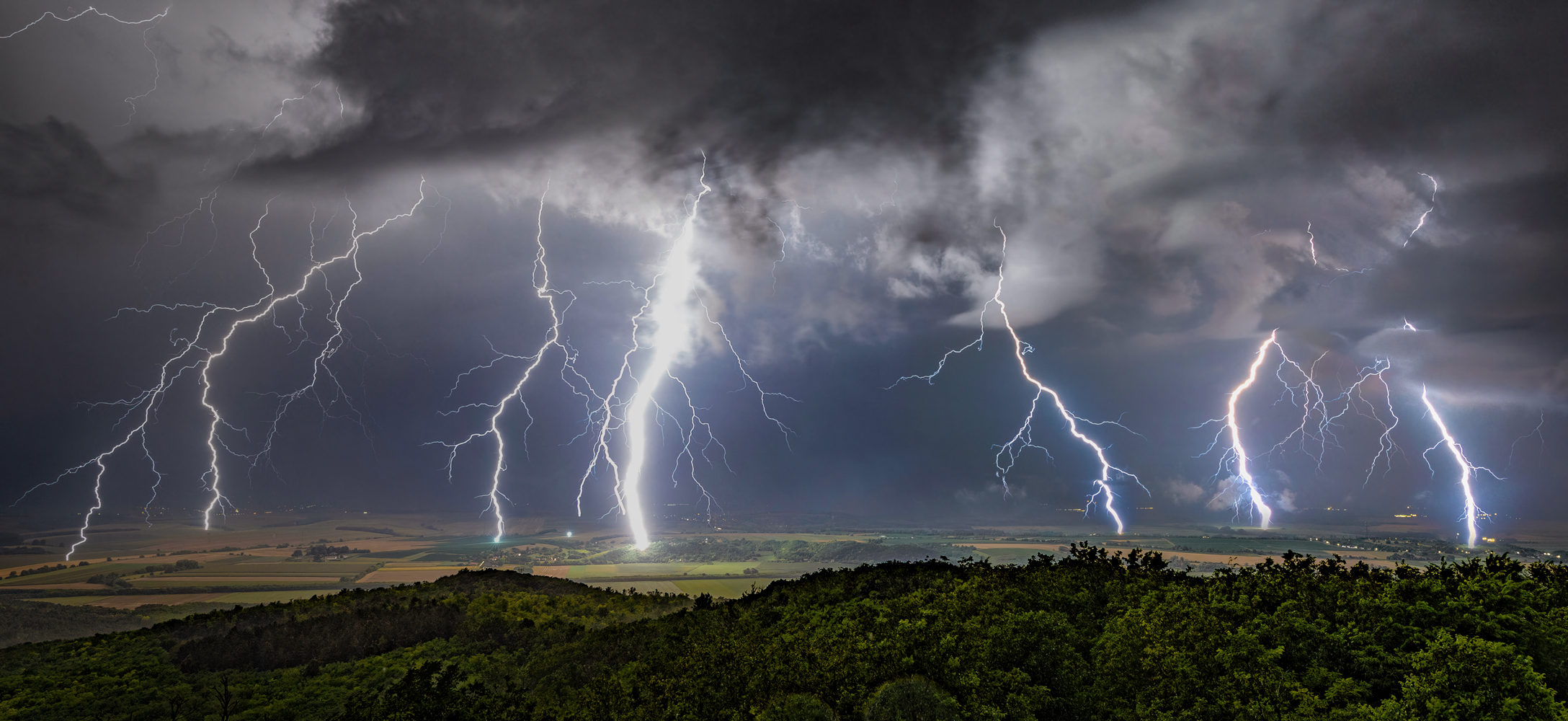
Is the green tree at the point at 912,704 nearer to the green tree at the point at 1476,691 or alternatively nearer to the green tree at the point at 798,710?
the green tree at the point at 798,710

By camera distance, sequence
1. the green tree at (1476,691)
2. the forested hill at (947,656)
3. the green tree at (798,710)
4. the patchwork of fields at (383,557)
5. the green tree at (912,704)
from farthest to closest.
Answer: the patchwork of fields at (383,557) < the green tree at (798,710) < the green tree at (912,704) < the forested hill at (947,656) < the green tree at (1476,691)

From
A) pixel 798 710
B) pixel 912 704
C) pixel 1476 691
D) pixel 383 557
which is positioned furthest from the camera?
pixel 383 557

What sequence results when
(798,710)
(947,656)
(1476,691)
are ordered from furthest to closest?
1. (947,656)
2. (798,710)
3. (1476,691)

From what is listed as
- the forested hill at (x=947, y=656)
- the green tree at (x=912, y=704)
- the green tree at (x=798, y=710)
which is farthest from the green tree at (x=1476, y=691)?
the green tree at (x=798, y=710)

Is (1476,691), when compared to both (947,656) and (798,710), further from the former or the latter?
(798,710)

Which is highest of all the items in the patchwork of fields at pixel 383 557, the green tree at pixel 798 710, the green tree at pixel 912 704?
the green tree at pixel 912 704

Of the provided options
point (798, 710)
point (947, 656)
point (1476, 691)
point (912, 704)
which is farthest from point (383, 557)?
point (1476, 691)

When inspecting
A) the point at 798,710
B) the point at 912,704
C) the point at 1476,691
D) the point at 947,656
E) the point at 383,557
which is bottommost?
the point at 383,557

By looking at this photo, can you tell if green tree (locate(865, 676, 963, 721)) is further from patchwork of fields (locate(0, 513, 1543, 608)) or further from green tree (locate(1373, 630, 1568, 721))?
patchwork of fields (locate(0, 513, 1543, 608))
